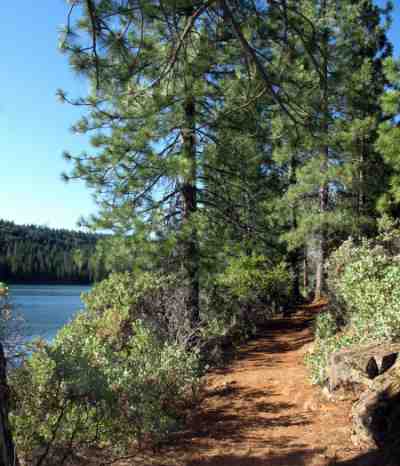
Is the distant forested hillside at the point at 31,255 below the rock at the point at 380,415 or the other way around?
the other way around

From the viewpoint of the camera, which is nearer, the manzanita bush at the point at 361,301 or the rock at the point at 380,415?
the rock at the point at 380,415

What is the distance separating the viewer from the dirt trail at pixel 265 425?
4.43m

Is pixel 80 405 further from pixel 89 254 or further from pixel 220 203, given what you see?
pixel 220 203

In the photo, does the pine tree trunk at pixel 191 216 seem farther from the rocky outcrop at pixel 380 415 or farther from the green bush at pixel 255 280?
the rocky outcrop at pixel 380 415

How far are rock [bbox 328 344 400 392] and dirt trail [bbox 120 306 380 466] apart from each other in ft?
1.01

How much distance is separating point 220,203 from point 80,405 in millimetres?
5214

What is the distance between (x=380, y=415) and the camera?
4.07m

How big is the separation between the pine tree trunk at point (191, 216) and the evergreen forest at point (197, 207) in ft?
0.11

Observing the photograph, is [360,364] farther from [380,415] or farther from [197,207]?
[197,207]

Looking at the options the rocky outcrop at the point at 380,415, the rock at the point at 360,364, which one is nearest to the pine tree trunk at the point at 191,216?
the rock at the point at 360,364

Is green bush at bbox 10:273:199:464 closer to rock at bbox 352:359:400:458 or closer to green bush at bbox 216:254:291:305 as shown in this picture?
rock at bbox 352:359:400:458

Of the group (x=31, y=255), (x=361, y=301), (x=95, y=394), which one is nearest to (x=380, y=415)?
(x=95, y=394)

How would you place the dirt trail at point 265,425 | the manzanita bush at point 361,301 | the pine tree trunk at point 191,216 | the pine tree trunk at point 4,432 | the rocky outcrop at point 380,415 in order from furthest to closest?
the pine tree trunk at point 191,216
the manzanita bush at point 361,301
the dirt trail at point 265,425
the rocky outcrop at point 380,415
the pine tree trunk at point 4,432

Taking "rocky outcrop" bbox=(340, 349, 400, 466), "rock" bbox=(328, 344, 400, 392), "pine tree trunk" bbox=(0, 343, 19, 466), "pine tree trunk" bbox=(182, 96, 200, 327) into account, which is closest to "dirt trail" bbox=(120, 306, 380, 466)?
"rocky outcrop" bbox=(340, 349, 400, 466)
